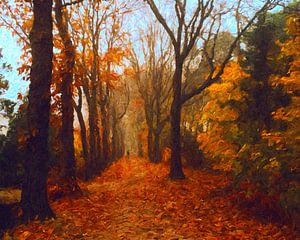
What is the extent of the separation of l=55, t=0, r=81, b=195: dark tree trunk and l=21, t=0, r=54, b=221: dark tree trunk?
10.2 ft

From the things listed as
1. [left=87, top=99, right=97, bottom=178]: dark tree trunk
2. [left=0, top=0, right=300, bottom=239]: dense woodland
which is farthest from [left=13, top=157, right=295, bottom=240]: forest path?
[left=87, top=99, right=97, bottom=178]: dark tree trunk

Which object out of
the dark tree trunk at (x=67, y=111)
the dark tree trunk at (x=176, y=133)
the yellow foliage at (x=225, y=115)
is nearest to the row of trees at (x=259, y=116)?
the yellow foliage at (x=225, y=115)

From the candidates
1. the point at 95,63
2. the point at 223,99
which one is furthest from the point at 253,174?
the point at 95,63

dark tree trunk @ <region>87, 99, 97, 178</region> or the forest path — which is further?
dark tree trunk @ <region>87, 99, 97, 178</region>

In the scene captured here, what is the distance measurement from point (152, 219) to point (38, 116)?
390 centimetres

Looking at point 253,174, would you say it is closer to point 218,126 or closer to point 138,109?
point 218,126

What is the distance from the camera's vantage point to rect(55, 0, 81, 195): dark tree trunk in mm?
12047

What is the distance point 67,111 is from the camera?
40.7 ft

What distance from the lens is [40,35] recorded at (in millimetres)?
8484

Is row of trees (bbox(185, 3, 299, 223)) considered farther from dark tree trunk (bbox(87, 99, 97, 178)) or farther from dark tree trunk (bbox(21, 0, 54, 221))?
dark tree trunk (bbox(87, 99, 97, 178))

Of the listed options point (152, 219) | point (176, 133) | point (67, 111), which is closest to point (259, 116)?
point (152, 219)

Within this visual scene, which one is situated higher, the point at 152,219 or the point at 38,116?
the point at 38,116

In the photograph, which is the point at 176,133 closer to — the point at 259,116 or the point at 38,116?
the point at 259,116

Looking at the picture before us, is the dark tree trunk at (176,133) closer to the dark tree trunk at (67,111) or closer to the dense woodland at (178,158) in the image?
the dense woodland at (178,158)
